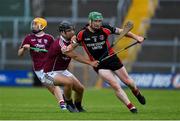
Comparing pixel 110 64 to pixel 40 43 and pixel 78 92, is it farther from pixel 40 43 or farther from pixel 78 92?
pixel 40 43

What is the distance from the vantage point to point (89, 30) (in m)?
16.9

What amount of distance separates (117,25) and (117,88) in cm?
1807

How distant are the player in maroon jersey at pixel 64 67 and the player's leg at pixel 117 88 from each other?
2.28 feet

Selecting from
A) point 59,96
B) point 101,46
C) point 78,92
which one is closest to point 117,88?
point 101,46

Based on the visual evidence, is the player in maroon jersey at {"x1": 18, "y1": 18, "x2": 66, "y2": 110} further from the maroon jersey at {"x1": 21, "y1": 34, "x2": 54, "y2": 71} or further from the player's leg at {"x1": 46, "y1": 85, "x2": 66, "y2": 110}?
the player's leg at {"x1": 46, "y1": 85, "x2": 66, "y2": 110}

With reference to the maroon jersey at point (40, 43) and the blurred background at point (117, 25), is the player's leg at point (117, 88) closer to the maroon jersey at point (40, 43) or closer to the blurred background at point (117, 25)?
the maroon jersey at point (40, 43)

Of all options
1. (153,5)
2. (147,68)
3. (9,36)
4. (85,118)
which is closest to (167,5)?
(153,5)

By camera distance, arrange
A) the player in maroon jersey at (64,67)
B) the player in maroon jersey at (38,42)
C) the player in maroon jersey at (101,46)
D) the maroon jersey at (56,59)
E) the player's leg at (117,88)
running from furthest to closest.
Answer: the player in maroon jersey at (38,42)
the maroon jersey at (56,59)
the player in maroon jersey at (64,67)
the player in maroon jersey at (101,46)
the player's leg at (117,88)

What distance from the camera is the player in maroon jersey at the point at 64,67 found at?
17375 mm

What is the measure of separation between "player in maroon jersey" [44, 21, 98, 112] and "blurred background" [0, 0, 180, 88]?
13423mm

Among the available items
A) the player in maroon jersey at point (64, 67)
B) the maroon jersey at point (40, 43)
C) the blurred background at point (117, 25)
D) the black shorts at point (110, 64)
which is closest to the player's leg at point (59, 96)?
the player in maroon jersey at point (64, 67)

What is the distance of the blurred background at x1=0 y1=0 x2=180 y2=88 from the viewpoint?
110ft

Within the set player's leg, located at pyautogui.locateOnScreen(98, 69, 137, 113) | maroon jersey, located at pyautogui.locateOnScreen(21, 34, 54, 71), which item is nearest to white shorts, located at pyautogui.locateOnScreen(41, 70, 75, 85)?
maroon jersey, located at pyautogui.locateOnScreen(21, 34, 54, 71)

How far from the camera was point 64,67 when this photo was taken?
17.9 meters
